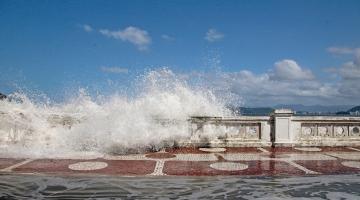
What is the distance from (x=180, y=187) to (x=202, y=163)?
3.19 meters

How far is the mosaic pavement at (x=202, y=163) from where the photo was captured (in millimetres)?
10211

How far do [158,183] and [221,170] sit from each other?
2262mm

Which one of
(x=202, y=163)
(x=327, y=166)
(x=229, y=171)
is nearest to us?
(x=229, y=171)

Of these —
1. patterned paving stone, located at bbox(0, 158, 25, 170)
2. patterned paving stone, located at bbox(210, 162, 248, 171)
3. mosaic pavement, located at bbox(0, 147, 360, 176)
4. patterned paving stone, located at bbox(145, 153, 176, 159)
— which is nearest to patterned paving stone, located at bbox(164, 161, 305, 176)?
mosaic pavement, located at bbox(0, 147, 360, 176)

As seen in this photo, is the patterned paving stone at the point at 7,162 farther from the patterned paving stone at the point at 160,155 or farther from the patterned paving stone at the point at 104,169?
the patterned paving stone at the point at 160,155

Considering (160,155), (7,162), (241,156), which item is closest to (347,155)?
(241,156)

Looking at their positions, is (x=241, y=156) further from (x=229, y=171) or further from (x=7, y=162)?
(x=7, y=162)

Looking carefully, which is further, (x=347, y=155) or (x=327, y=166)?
A: (x=347, y=155)

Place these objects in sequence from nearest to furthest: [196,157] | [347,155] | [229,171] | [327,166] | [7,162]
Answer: [229,171] → [7,162] → [327,166] → [196,157] → [347,155]

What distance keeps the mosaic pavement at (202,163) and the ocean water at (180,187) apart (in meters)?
0.69

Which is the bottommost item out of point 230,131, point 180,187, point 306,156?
point 180,187

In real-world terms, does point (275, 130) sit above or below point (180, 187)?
above

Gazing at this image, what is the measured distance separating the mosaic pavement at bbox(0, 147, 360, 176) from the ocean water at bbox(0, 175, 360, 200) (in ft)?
2.25

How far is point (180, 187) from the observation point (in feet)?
27.9
